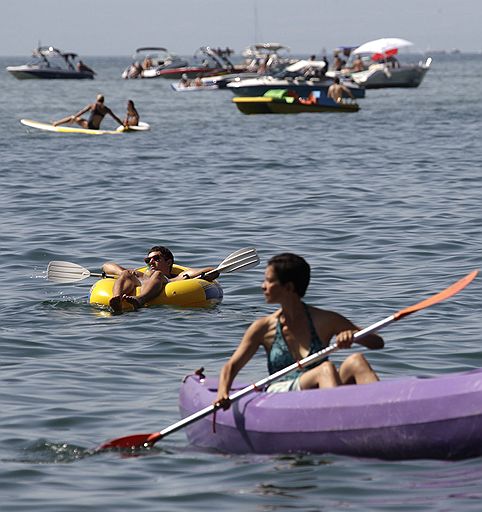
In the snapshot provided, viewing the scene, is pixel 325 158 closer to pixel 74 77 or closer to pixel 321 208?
pixel 321 208

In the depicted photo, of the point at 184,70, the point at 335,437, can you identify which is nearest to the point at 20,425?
the point at 335,437

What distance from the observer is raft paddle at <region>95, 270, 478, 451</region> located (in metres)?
8.17

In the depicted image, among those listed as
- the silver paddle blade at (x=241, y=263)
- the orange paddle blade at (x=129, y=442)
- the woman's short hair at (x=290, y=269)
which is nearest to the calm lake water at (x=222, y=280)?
the orange paddle blade at (x=129, y=442)

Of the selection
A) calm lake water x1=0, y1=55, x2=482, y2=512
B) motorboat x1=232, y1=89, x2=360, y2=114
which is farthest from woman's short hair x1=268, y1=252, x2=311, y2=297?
motorboat x1=232, y1=89, x2=360, y2=114

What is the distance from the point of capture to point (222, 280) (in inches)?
626

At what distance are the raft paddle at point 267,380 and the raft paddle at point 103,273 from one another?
218 inches

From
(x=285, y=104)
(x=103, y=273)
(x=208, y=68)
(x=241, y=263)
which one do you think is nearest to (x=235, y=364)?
(x=241, y=263)

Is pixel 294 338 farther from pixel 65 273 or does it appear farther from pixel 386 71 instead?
pixel 386 71

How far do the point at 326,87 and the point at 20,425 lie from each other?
154ft

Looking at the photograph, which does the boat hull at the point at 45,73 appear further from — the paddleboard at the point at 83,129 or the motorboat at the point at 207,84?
the paddleboard at the point at 83,129

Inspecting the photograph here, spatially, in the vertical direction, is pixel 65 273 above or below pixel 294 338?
below

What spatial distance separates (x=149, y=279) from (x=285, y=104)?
32931mm

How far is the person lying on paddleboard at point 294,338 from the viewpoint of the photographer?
8.39m

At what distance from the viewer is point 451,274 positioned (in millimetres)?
15750
